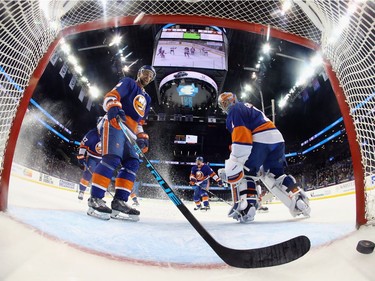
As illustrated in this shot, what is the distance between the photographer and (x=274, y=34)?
5.69 ft

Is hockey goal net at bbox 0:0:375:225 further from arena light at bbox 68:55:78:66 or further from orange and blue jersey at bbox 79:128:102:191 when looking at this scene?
arena light at bbox 68:55:78:66

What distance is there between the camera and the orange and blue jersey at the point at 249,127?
2.21 metres

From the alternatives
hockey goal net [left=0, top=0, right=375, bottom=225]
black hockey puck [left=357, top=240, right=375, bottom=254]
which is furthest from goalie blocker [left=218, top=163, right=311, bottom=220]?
black hockey puck [left=357, top=240, right=375, bottom=254]

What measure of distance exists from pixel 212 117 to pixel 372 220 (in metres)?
15.5

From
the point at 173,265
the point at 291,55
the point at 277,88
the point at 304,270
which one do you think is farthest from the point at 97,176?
the point at 277,88

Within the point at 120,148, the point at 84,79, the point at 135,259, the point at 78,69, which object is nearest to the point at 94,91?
the point at 84,79

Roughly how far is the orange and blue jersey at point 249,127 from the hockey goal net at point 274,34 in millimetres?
783

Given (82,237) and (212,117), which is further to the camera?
(212,117)

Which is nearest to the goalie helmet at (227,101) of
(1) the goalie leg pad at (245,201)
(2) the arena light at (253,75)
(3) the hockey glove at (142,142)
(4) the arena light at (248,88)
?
(1) the goalie leg pad at (245,201)

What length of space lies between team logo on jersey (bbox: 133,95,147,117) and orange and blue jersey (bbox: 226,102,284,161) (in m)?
0.81

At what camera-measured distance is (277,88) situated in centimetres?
1398

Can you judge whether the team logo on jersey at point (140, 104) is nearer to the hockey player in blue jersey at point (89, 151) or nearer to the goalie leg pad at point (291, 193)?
the goalie leg pad at point (291, 193)

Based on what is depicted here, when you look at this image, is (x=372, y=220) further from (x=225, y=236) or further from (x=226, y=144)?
(x=226, y=144)

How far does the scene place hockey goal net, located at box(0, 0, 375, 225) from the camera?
133 centimetres
